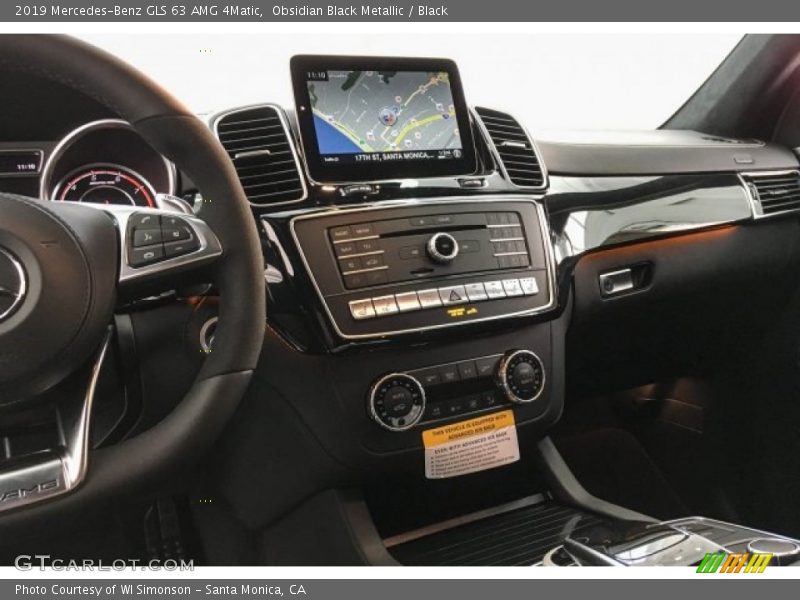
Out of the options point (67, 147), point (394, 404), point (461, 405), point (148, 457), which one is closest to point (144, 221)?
point (148, 457)

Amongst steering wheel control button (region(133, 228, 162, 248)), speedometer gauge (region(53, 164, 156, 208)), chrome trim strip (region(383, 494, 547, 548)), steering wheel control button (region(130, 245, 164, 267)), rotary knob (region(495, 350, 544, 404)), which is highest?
speedometer gauge (region(53, 164, 156, 208))

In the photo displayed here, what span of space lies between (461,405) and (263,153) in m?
0.49

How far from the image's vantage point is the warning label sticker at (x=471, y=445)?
1.24 metres

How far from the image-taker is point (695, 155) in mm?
1700

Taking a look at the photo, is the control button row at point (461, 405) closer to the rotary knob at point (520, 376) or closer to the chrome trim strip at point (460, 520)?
the rotary knob at point (520, 376)

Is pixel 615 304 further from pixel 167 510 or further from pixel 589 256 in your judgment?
pixel 167 510

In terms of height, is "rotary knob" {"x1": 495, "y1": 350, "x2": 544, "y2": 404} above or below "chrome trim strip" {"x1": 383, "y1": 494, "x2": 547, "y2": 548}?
above

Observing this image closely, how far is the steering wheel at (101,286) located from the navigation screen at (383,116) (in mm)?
372

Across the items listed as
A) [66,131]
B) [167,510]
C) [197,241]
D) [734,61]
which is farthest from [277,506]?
[734,61]

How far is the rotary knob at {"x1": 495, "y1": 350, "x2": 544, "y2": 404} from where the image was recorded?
1266 millimetres

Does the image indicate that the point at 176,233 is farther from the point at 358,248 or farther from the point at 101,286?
the point at 358,248

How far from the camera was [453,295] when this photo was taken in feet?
4.01

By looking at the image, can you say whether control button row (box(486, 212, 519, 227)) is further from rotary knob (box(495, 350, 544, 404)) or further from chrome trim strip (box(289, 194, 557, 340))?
rotary knob (box(495, 350, 544, 404))

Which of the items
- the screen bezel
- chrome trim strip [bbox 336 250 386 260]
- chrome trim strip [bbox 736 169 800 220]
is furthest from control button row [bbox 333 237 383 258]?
chrome trim strip [bbox 736 169 800 220]
